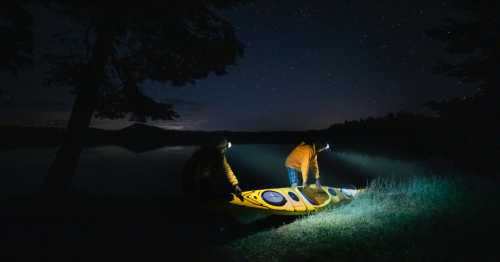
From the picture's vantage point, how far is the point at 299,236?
21.4 feet

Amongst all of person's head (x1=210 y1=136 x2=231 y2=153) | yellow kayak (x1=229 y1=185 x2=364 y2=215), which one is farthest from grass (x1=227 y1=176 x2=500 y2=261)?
person's head (x1=210 y1=136 x2=231 y2=153)

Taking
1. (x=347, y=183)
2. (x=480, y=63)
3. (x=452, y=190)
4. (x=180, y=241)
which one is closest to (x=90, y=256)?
(x=180, y=241)

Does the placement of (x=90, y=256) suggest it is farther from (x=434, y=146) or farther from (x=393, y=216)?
(x=434, y=146)

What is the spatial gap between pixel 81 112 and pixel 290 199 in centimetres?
636

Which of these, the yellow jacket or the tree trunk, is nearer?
the yellow jacket

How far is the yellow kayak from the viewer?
7.71 metres

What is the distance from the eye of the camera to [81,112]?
9.95 metres

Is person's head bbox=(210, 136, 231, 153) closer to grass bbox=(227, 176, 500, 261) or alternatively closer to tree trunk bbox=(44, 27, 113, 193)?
grass bbox=(227, 176, 500, 261)

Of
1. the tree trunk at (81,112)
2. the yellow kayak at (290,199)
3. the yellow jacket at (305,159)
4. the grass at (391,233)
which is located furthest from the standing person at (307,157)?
the tree trunk at (81,112)

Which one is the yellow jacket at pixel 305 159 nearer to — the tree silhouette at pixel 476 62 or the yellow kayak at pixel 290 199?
the yellow kayak at pixel 290 199

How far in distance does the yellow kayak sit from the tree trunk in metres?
5.22

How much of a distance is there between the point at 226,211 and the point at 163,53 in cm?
543

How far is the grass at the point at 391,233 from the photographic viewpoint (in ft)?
18.3

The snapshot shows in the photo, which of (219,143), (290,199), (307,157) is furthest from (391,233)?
(219,143)
